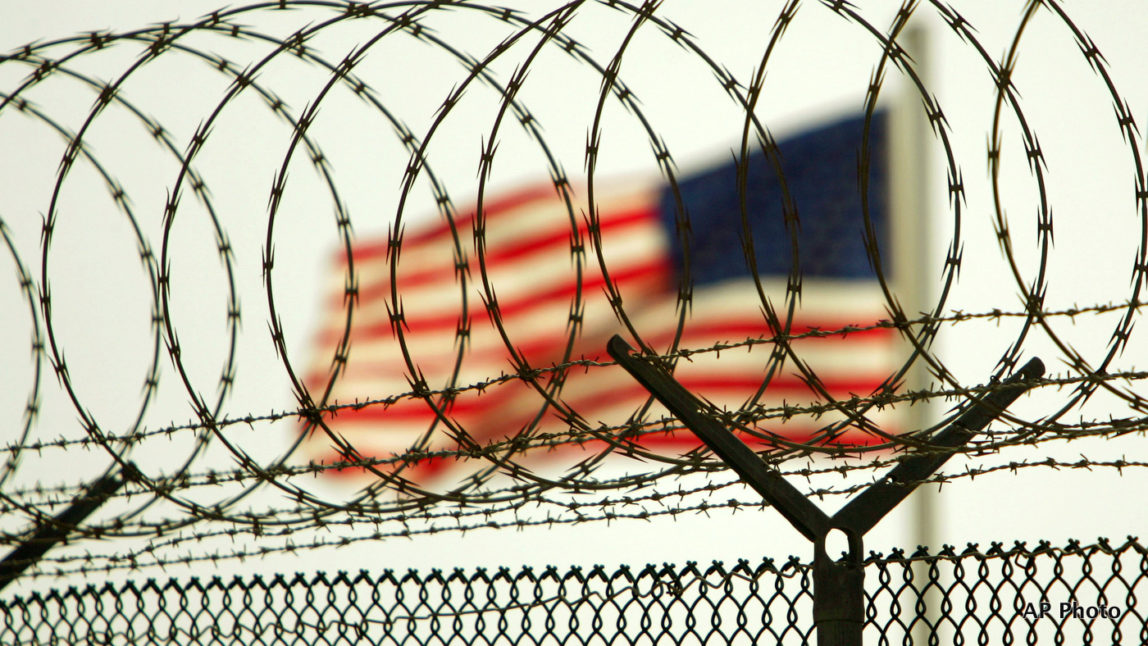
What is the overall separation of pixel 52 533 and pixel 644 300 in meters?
5.79

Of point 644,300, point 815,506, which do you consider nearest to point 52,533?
point 815,506

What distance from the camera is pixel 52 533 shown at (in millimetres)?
5352

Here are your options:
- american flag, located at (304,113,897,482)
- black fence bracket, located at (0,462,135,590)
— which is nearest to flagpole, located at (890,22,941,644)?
american flag, located at (304,113,897,482)

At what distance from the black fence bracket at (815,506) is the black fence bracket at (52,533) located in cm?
277

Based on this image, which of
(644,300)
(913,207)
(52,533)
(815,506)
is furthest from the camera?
(644,300)

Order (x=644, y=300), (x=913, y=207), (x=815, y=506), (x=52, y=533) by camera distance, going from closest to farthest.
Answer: (x=815, y=506) < (x=52, y=533) < (x=913, y=207) < (x=644, y=300)

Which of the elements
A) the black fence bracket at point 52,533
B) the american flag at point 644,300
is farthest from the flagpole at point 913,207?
the black fence bracket at point 52,533

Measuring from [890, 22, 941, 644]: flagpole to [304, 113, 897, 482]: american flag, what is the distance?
263 millimetres

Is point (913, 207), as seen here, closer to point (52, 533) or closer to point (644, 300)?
point (644, 300)

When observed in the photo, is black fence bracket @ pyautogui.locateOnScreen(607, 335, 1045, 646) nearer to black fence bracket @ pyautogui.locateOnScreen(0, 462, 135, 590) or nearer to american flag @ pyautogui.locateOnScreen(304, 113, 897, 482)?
black fence bracket @ pyautogui.locateOnScreen(0, 462, 135, 590)

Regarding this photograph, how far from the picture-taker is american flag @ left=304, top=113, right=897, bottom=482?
9258mm

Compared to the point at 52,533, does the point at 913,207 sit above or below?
above

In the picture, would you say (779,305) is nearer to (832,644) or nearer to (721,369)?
(721,369)

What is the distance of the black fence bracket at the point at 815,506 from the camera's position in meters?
3.40
